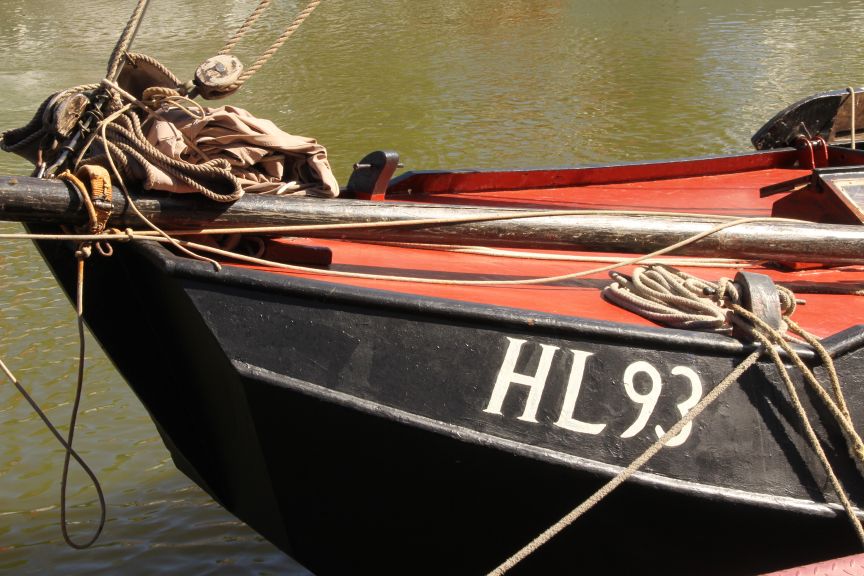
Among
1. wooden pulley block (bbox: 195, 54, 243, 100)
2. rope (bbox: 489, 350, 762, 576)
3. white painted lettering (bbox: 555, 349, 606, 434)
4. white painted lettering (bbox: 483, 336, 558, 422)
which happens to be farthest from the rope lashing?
wooden pulley block (bbox: 195, 54, 243, 100)

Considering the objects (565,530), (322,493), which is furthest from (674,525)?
(322,493)

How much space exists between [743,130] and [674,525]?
807 centimetres

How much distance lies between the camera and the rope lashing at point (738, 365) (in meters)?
2.83

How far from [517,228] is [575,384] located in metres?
0.62

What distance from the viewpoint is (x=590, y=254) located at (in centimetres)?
401

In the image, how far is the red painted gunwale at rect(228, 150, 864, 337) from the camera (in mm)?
3283

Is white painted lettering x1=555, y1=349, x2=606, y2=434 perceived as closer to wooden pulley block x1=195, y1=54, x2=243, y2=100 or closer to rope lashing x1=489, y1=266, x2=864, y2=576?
rope lashing x1=489, y1=266, x2=864, y2=576

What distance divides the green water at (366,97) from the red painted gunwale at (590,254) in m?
1.51

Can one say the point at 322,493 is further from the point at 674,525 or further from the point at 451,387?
the point at 674,525

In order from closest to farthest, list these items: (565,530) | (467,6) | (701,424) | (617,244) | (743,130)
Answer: (701,424) → (565,530) → (617,244) → (743,130) → (467,6)

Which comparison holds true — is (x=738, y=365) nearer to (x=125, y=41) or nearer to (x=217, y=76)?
(x=217, y=76)

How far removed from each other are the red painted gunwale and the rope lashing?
6.4 inches

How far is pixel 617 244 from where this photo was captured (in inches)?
133

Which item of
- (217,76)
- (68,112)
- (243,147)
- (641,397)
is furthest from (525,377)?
(68,112)
